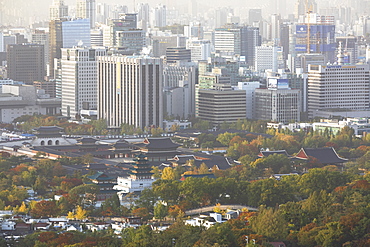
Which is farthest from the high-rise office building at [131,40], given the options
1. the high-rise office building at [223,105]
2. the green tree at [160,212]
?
the green tree at [160,212]

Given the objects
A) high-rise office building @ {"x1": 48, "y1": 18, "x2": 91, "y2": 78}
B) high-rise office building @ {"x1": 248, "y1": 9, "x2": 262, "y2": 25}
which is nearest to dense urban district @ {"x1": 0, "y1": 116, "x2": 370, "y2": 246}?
high-rise office building @ {"x1": 48, "y1": 18, "x2": 91, "y2": 78}

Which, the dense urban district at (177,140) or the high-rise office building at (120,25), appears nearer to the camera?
the dense urban district at (177,140)

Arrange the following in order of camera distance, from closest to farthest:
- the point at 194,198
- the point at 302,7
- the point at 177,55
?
the point at 194,198 → the point at 177,55 → the point at 302,7

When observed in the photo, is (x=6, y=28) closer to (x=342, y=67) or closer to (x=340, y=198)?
(x=342, y=67)

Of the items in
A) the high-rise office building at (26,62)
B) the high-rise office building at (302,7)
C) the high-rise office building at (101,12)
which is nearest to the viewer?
the high-rise office building at (26,62)

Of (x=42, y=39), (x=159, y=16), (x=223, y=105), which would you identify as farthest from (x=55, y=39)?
(x=159, y=16)

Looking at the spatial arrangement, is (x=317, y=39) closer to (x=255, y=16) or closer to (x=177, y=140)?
(x=255, y=16)

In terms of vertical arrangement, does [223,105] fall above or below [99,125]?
above

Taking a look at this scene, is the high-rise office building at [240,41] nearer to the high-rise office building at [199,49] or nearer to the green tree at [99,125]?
the high-rise office building at [199,49]
